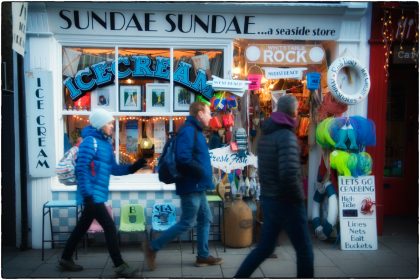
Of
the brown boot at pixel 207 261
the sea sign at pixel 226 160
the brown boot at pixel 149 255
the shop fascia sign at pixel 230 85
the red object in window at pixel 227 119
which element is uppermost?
the shop fascia sign at pixel 230 85

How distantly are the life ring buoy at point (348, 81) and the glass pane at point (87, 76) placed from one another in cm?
291

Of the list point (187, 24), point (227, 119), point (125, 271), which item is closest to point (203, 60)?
point (187, 24)

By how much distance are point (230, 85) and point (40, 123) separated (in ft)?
8.09

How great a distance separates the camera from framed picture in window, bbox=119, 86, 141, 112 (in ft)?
20.5

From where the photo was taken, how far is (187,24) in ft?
19.8

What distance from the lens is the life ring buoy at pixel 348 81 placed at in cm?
585

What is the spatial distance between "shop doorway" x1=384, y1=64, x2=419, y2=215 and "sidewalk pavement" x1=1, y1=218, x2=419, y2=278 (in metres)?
1.60

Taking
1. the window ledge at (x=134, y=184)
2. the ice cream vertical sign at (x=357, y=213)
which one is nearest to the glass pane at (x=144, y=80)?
the window ledge at (x=134, y=184)

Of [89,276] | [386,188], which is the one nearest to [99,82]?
[89,276]

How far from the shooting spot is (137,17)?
5957mm

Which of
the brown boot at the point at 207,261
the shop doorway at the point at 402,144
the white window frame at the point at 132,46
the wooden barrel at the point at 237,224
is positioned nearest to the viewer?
the brown boot at the point at 207,261

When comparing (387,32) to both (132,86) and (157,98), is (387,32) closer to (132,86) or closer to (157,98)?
(157,98)

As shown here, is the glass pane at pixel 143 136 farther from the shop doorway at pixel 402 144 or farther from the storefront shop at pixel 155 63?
the shop doorway at pixel 402 144

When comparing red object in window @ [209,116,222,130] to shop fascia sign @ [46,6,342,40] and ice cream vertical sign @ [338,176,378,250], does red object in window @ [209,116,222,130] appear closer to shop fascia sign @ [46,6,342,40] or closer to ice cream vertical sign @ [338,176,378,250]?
shop fascia sign @ [46,6,342,40]
